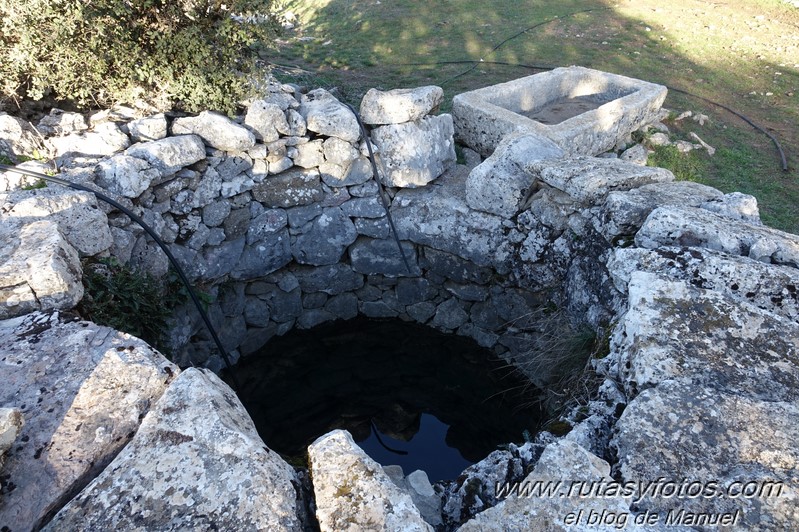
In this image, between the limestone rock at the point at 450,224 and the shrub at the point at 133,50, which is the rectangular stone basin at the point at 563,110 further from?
the shrub at the point at 133,50

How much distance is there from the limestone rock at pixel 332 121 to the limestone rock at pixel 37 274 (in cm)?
247

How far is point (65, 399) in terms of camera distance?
2529mm

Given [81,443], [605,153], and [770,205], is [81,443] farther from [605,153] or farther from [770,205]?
[770,205]

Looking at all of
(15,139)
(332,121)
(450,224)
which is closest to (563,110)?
(450,224)

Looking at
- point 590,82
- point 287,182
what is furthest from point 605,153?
point 287,182

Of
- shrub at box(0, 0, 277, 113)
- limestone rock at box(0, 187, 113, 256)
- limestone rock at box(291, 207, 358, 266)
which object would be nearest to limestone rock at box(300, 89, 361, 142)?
shrub at box(0, 0, 277, 113)

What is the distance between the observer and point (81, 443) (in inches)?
93.4

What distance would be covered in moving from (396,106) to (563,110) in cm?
263

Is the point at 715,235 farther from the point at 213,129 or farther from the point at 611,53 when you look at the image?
the point at 611,53

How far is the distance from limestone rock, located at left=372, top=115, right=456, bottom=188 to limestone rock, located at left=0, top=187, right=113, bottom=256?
8.14ft

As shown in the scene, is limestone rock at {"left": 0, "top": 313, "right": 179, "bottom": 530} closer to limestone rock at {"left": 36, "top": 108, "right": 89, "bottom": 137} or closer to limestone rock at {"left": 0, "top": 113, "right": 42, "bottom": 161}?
limestone rock at {"left": 0, "top": 113, "right": 42, "bottom": 161}

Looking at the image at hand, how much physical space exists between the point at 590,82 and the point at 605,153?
1489mm

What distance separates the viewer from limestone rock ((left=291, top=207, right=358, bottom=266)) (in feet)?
18.5

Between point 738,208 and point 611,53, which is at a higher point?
point 738,208
